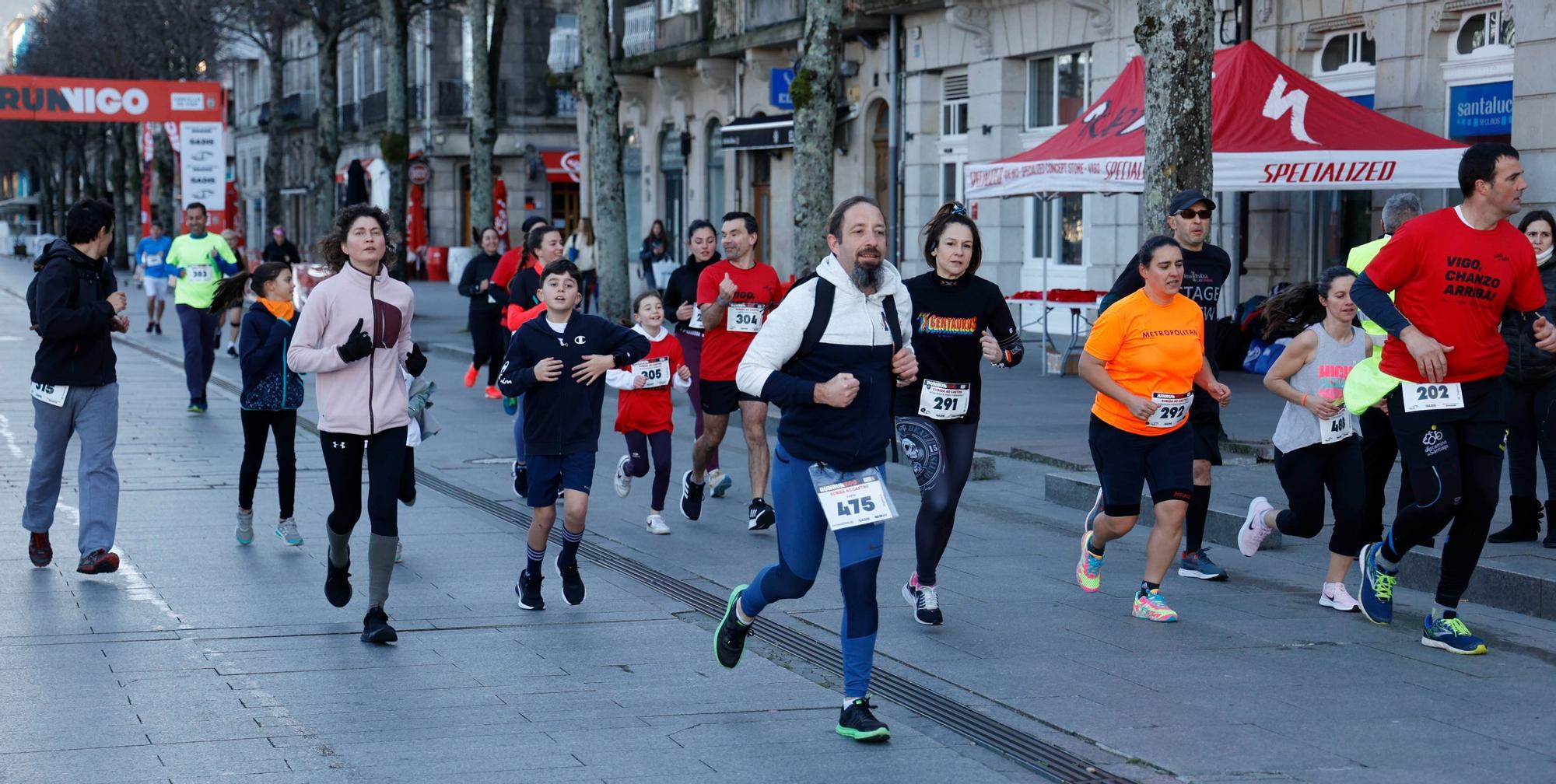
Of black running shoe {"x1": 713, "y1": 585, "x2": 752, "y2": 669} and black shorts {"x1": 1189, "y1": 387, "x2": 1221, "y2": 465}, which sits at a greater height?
black shorts {"x1": 1189, "y1": 387, "x2": 1221, "y2": 465}

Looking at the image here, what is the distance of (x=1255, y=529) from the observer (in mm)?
8492

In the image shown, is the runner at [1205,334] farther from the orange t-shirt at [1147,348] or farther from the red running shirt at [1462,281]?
the red running shirt at [1462,281]

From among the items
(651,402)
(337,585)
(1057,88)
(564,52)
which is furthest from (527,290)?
(564,52)

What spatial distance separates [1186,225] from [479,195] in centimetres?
2069

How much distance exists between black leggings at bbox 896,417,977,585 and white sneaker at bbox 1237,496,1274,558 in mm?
1698

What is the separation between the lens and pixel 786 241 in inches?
1270

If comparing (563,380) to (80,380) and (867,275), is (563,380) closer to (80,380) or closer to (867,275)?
(867,275)

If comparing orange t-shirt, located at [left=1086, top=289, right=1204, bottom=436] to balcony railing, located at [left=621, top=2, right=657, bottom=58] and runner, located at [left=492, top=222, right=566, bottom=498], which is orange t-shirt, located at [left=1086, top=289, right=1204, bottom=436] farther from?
balcony railing, located at [left=621, top=2, right=657, bottom=58]

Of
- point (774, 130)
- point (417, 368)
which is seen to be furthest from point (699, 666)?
point (774, 130)

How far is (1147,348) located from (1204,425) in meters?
1.31

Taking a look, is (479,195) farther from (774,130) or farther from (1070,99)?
(1070,99)

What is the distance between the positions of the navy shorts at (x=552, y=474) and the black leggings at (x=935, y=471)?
136 centimetres

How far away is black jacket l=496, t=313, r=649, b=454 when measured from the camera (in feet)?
25.4

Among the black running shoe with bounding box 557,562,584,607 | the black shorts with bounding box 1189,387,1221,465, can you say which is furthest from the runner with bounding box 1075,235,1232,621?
the black running shoe with bounding box 557,562,584,607
